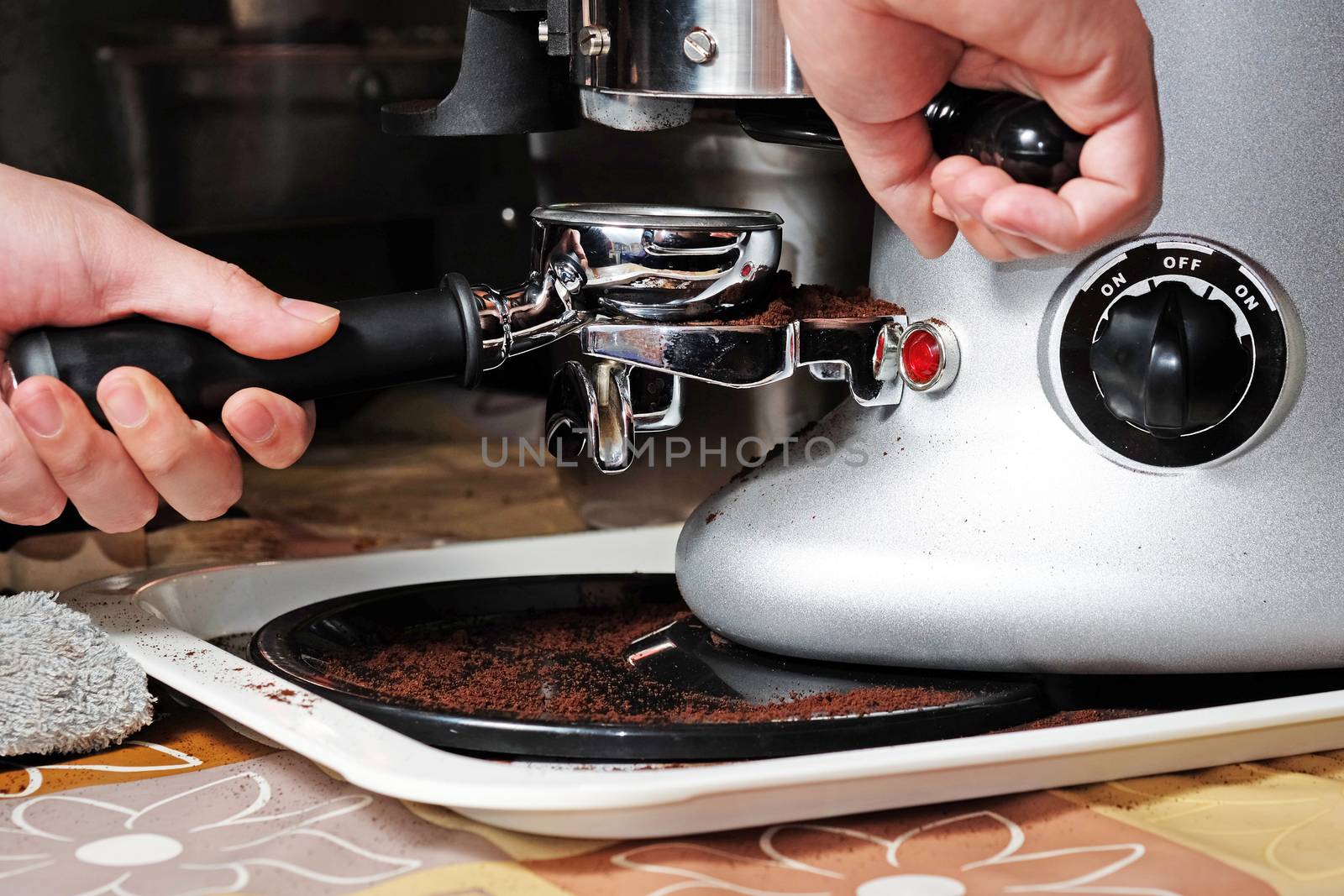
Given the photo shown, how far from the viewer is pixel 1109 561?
38cm

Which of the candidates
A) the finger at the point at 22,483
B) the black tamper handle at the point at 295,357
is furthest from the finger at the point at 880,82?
the finger at the point at 22,483

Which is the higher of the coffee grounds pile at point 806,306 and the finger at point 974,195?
the finger at point 974,195

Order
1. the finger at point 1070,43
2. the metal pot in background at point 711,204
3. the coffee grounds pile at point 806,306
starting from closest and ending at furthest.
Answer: the finger at point 1070,43 < the coffee grounds pile at point 806,306 < the metal pot in background at point 711,204

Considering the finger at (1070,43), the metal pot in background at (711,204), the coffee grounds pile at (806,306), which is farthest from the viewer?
the metal pot in background at (711,204)

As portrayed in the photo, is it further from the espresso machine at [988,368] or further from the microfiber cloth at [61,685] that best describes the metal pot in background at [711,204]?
the microfiber cloth at [61,685]

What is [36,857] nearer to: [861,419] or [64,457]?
[64,457]

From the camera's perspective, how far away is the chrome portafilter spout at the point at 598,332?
37 cm

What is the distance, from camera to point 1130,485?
0.38 metres

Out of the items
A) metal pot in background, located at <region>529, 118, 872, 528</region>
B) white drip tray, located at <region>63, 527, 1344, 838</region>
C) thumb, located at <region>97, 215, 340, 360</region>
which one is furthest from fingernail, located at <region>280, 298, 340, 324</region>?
metal pot in background, located at <region>529, 118, 872, 528</region>

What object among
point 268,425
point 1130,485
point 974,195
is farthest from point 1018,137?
point 268,425

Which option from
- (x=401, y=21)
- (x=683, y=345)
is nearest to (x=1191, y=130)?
(x=683, y=345)

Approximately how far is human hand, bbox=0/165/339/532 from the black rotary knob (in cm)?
23

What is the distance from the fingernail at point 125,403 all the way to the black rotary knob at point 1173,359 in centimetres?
27

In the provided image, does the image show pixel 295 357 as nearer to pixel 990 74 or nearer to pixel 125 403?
pixel 125 403
